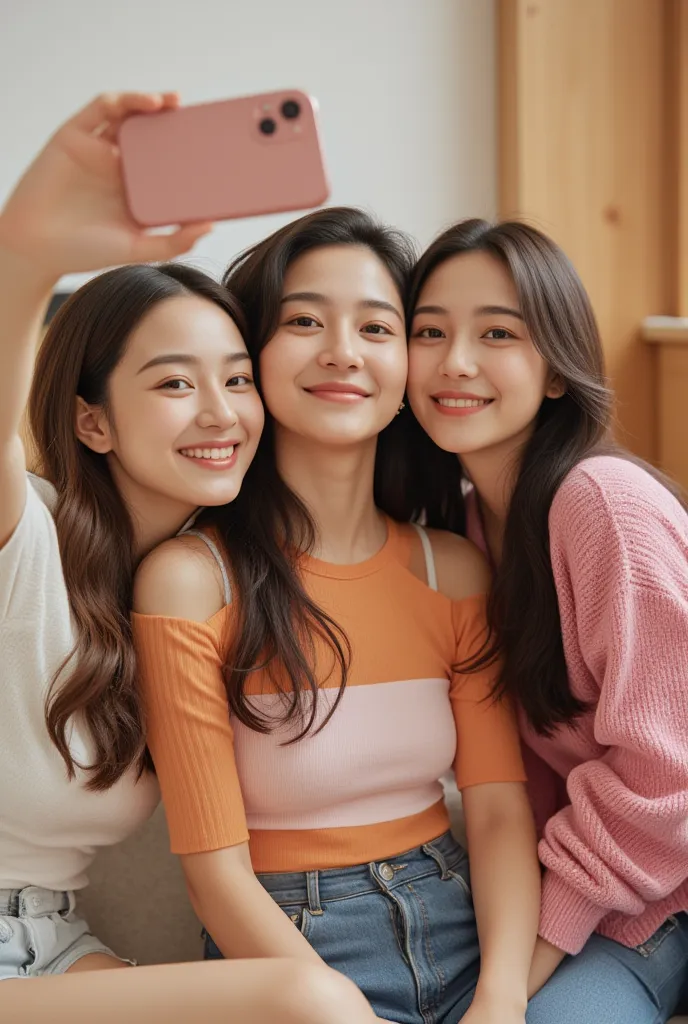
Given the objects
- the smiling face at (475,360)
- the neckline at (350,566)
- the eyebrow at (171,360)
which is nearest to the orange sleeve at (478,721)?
the neckline at (350,566)

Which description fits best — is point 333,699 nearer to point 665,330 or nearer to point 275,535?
point 275,535

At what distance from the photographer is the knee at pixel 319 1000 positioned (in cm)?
100

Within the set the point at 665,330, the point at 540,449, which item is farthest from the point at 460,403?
the point at 665,330

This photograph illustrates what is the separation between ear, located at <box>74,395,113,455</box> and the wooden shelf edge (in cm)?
151

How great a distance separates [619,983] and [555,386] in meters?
0.67

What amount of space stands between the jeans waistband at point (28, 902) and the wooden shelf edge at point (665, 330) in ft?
5.67

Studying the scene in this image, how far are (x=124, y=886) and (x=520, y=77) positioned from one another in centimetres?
181

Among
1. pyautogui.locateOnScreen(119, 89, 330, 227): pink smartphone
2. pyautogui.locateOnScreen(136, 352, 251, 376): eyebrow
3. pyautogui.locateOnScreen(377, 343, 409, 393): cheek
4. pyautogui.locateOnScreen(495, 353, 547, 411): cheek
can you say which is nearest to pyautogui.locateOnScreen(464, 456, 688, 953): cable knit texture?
pyautogui.locateOnScreen(495, 353, 547, 411): cheek

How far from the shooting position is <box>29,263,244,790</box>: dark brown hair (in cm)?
112

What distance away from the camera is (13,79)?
7.25ft

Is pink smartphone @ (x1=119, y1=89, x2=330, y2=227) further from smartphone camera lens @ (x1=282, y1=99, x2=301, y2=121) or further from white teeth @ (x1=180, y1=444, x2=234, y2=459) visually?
white teeth @ (x1=180, y1=444, x2=234, y2=459)

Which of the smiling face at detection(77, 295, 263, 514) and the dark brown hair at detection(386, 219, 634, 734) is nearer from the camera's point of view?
the smiling face at detection(77, 295, 263, 514)

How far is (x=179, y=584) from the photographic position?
1.20 meters

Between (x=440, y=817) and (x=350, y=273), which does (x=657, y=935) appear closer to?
(x=440, y=817)
